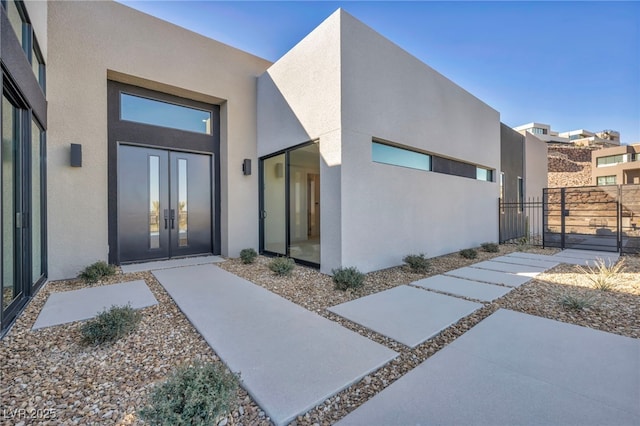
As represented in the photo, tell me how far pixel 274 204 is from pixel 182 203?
2.17m

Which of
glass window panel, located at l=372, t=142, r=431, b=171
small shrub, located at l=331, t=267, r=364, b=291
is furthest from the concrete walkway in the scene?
glass window panel, located at l=372, t=142, r=431, b=171

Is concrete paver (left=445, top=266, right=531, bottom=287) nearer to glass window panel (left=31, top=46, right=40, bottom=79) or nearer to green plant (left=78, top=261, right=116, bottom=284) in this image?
green plant (left=78, top=261, right=116, bottom=284)

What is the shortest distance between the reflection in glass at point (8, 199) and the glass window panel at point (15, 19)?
3.35ft

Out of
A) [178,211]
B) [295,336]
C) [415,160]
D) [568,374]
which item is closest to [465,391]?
[568,374]

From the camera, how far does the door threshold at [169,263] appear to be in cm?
545

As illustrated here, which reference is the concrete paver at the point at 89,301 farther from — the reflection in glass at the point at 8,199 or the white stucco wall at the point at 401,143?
the white stucco wall at the point at 401,143

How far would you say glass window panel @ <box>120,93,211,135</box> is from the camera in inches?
228

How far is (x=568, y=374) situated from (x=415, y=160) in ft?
16.5

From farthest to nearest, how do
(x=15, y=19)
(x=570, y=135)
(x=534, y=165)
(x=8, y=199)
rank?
(x=570, y=135)
(x=534, y=165)
(x=15, y=19)
(x=8, y=199)

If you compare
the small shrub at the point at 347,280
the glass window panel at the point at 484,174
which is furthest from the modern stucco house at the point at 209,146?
the glass window panel at the point at 484,174

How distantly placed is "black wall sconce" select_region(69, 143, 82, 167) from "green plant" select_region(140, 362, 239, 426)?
520 centimetres

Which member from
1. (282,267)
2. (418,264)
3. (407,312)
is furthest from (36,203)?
(418,264)

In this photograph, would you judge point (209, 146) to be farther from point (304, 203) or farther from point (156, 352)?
point (156, 352)

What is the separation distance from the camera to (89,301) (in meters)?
3.63
